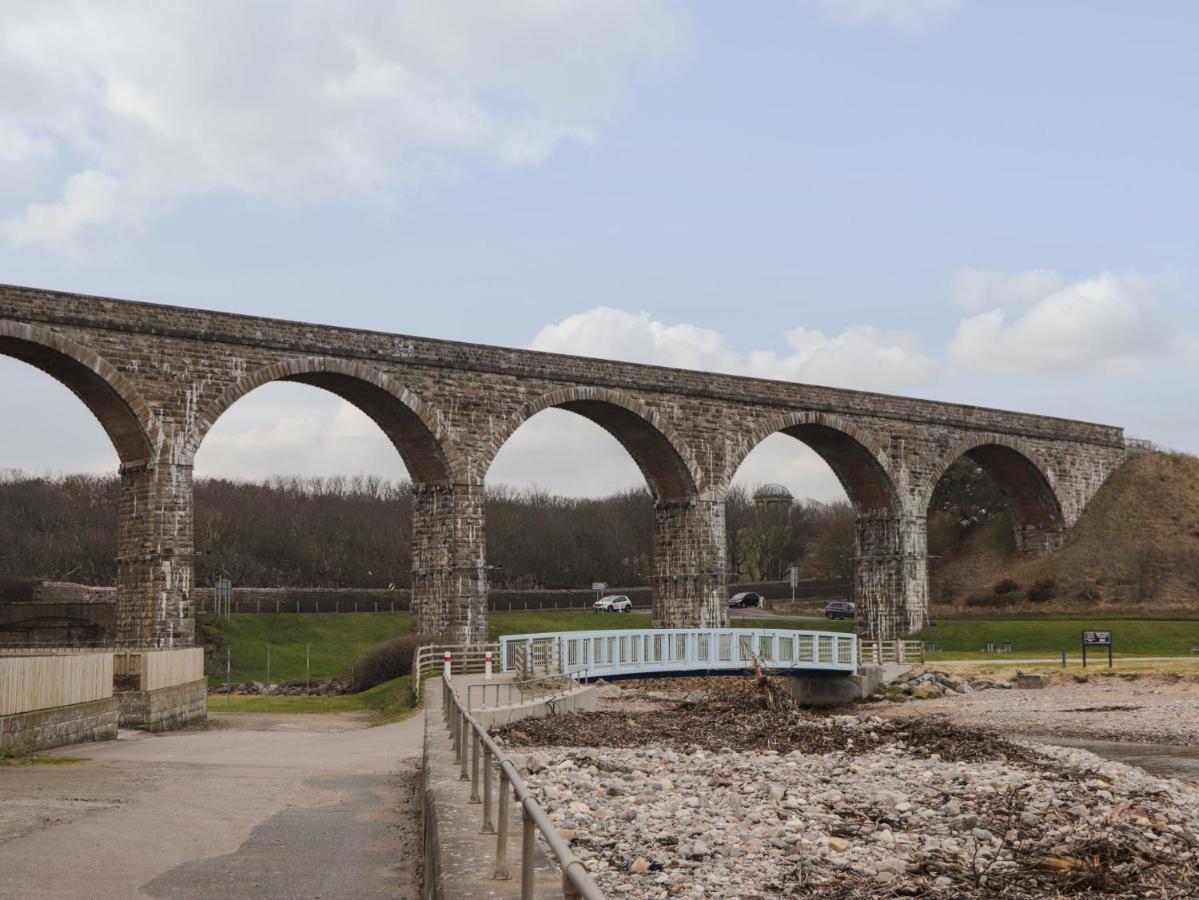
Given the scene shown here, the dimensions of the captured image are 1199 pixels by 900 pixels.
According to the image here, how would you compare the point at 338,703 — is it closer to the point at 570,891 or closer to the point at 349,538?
the point at 570,891

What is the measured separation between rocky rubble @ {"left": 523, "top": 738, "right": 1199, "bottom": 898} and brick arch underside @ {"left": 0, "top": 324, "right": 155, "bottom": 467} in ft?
67.9

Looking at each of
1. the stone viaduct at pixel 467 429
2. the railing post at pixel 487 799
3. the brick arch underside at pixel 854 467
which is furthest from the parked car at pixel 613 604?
the railing post at pixel 487 799

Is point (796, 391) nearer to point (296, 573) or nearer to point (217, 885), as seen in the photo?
point (217, 885)

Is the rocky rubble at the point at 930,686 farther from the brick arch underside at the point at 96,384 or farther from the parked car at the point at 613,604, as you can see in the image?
the parked car at the point at 613,604

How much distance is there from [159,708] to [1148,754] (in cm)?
1749

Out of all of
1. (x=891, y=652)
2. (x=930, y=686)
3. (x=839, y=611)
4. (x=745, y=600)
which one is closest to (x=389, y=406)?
(x=930, y=686)

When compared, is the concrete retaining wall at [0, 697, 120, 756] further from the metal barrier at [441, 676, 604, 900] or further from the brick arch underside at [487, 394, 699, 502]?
the brick arch underside at [487, 394, 699, 502]

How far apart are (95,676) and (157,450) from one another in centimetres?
1381

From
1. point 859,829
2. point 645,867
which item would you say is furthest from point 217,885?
point 859,829

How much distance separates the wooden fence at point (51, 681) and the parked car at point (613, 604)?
147 ft

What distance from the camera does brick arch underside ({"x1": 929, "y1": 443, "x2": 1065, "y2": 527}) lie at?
57.2 meters

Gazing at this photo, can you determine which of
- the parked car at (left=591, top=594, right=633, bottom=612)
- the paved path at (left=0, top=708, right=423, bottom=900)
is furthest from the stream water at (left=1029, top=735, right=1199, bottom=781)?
the parked car at (left=591, top=594, right=633, bottom=612)

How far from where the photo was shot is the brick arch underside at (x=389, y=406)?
123 ft

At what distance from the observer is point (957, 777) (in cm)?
1623
